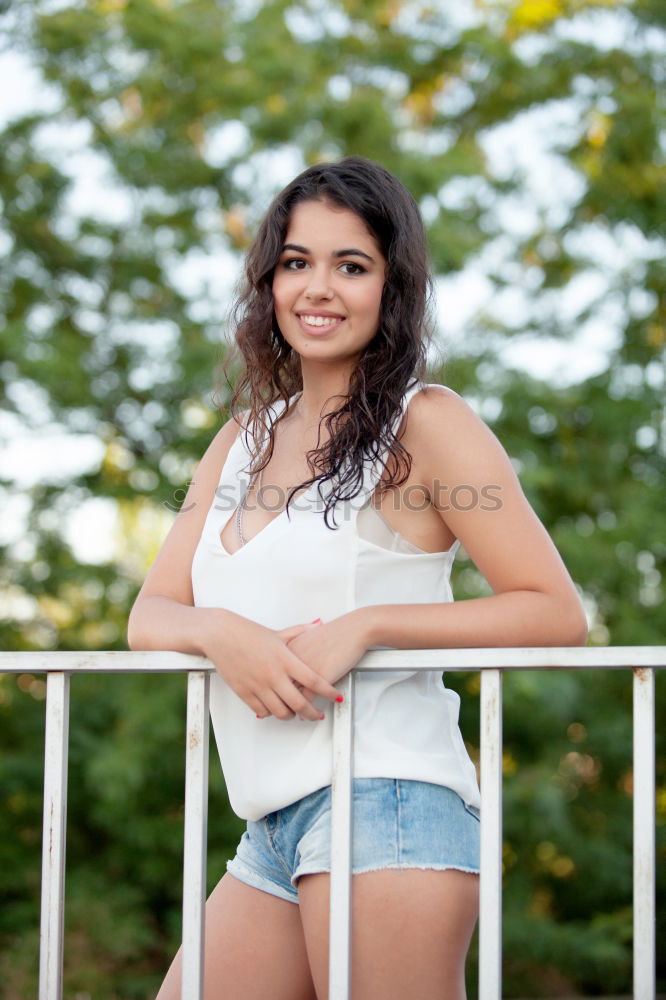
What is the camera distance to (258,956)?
4.70ft

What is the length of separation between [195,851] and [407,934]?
0.87 feet

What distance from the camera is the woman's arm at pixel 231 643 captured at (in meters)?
1.29

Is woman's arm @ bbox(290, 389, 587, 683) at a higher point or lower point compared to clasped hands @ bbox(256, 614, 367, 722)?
higher

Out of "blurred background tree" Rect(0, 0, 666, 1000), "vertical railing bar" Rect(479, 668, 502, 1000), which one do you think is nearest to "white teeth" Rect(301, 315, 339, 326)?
"vertical railing bar" Rect(479, 668, 502, 1000)

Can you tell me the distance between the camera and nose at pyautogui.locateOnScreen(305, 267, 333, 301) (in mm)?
1481

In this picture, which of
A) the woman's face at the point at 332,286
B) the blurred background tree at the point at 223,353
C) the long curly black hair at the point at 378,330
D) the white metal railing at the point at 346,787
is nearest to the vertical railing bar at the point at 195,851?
the white metal railing at the point at 346,787

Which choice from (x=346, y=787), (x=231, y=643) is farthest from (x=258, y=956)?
(x=231, y=643)

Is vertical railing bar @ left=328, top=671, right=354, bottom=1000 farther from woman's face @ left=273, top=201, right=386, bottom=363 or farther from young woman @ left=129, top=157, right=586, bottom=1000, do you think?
woman's face @ left=273, top=201, right=386, bottom=363

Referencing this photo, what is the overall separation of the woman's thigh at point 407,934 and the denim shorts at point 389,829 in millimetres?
19

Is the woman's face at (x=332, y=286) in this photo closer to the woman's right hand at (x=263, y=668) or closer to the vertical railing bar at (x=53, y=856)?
the woman's right hand at (x=263, y=668)

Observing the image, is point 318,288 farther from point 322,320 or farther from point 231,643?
point 231,643

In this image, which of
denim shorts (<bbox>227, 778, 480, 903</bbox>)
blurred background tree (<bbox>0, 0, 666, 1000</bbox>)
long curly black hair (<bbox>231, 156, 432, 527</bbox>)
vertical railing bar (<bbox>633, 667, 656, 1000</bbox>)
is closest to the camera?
vertical railing bar (<bbox>633, 667, 656, 1000</bbox>)

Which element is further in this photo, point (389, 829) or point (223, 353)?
point (223, 353)

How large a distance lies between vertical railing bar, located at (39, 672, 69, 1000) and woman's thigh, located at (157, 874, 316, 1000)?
17 cm
